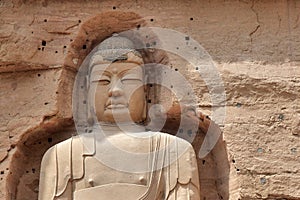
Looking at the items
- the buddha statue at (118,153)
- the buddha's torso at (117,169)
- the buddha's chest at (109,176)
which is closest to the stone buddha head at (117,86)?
the buddha statue at (118,153)

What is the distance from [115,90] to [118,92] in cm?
2

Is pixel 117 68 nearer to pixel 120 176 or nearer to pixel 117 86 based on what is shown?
pixel 117 86

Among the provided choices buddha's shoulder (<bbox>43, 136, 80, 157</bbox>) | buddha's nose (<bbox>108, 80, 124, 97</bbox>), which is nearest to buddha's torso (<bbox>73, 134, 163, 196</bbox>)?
buddha's shoulder (<bbox>43, 136, 80, 157</bbox>)

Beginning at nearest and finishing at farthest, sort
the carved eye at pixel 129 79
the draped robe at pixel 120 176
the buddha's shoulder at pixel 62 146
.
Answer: the draped robe at pixel 120 176 → the buddha's shoulder at pixel 62 146 → the carved eye at pixel 129 79

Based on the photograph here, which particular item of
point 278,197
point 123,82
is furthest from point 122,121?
point 278,197

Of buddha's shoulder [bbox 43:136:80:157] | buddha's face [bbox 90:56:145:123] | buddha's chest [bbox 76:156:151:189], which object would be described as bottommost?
buddha's chest [bbox 76:156:151:189]

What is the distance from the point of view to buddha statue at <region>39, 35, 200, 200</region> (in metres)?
4.41

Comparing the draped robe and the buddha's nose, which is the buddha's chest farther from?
the buddha's nose

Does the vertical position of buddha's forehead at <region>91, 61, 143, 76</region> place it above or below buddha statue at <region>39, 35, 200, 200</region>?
above

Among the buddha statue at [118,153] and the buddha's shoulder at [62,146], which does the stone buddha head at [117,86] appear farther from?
the buddha's shoulder at [62,146]

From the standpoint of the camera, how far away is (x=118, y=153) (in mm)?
4488

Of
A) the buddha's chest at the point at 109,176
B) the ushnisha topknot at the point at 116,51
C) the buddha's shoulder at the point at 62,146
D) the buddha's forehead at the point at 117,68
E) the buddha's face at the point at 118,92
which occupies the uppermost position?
the ushnisha topknot at the point at 116,51

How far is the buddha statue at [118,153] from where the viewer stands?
4.41m

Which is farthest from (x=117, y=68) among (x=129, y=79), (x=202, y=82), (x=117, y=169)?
(x=117, y=169)
